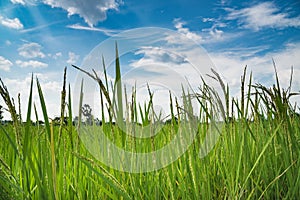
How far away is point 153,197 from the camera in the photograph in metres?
1.06

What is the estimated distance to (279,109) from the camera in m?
1.06

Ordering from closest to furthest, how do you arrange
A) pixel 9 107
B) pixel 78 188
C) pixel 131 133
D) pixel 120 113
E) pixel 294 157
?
pixel 9 107, pixel 120 113, pixel 131 133, pixel 78 188, pixel 294 157

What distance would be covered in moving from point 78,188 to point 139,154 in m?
0.24

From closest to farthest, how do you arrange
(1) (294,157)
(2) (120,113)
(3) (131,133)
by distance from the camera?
(2) (120,113)
(3) (131,133)
(1) (294,157)

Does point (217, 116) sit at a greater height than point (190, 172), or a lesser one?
greater

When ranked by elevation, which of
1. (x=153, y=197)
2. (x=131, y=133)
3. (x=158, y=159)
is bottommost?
(x=153, y=197)

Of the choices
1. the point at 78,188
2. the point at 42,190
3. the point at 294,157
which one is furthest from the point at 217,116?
the point at 42,190

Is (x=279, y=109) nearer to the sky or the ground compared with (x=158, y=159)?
nearer to the sky

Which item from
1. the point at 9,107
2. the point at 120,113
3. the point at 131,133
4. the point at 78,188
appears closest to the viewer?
the point at 9,107

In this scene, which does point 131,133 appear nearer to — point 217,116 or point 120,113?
point 120,113

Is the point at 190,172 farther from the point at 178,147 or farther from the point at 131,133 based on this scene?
the point at 131,133

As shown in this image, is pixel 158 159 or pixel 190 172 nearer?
pixel 190 172

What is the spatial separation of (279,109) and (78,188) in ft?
2.43

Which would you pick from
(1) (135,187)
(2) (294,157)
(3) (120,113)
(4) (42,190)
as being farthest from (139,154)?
(2) (294,157)
